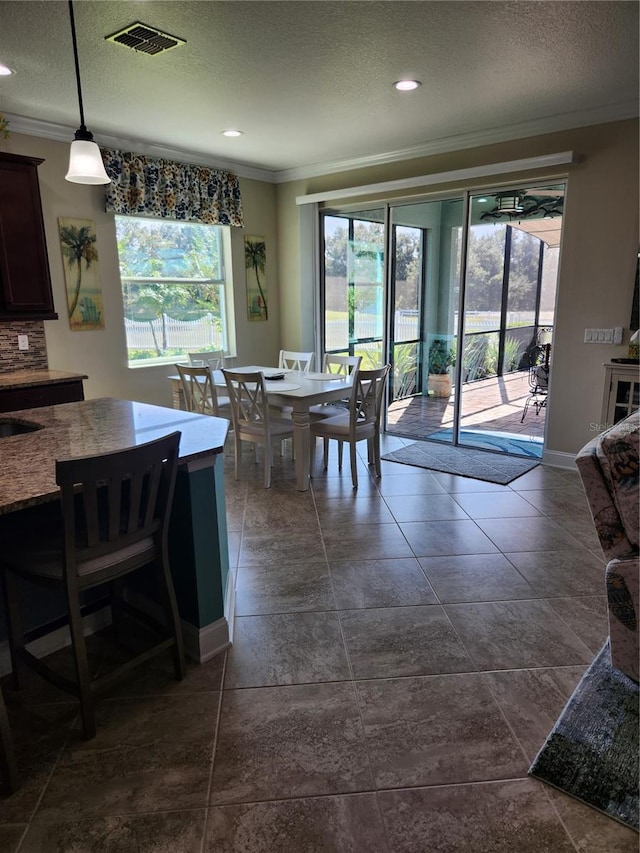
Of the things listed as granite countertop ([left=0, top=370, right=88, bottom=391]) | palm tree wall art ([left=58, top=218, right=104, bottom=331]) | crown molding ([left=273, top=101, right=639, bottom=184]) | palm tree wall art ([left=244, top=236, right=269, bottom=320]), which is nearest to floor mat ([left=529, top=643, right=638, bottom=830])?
granite countertop ([left=0, top=370, right=88, bottom=391])

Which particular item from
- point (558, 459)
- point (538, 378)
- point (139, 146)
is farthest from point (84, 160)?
point (538, 378)

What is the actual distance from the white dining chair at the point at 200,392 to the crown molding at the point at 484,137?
8.46 ft

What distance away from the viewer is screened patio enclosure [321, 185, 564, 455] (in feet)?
15.3

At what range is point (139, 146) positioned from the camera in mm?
4668

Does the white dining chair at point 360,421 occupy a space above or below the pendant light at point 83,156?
below

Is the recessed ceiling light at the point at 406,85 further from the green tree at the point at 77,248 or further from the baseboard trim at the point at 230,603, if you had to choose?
the baseboard trim at the point at 230,603

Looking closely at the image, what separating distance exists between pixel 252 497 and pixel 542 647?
2266 mm

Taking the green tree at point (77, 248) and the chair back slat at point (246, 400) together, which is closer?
the chair back slat at point (246, 400)

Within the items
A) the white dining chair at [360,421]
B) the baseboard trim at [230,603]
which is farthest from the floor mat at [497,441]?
the baseboard trim at [230,603]

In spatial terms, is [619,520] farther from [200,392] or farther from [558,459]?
[200,392]

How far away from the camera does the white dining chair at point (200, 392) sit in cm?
443

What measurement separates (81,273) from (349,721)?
404cm

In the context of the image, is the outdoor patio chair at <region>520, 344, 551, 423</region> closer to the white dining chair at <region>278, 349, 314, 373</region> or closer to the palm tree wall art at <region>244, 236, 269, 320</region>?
the white dining chair at <region>278, 349, 314, 373</region>

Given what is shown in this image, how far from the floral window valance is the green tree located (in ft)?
1.01
